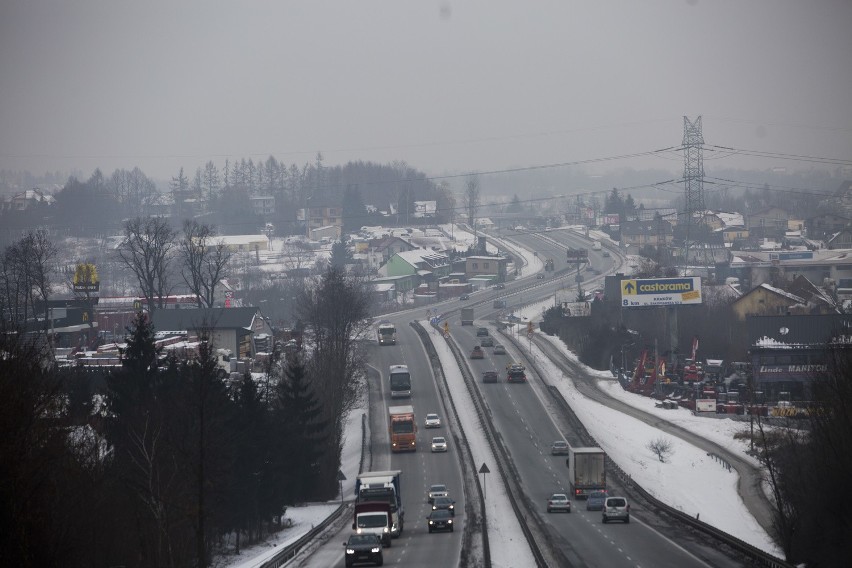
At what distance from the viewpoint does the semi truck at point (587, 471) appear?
4275 cm

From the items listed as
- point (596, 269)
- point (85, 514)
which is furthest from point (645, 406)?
point (596, 269)

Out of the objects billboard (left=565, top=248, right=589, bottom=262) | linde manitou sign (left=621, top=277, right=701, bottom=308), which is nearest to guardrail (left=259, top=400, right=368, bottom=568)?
linde manitou sign (left=621, top=277, right=701, bottom=308)

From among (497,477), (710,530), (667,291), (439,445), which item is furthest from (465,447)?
(667,291)

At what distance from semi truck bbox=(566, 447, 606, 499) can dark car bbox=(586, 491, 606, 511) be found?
2.41m

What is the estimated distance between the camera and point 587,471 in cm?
4297

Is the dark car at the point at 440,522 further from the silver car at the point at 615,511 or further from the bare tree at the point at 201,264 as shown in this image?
the bare tree at the point at 201,264

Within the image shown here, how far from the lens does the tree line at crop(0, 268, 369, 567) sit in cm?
2125

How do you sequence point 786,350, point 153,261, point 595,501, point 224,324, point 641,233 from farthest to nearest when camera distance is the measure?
1. point 641,233
2. point 153,261
3. point 224,324
4. point 786,350
5. point 595,501

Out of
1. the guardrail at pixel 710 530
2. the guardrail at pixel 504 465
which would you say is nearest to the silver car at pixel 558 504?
the guardrail at pixel 504 465

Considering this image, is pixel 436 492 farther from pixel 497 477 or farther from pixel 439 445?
pixel 439 445

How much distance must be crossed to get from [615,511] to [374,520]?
848 centimetres

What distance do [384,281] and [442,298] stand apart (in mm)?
10661

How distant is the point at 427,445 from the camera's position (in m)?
56.1

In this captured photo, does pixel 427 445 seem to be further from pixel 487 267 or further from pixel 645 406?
pixel 487 267
